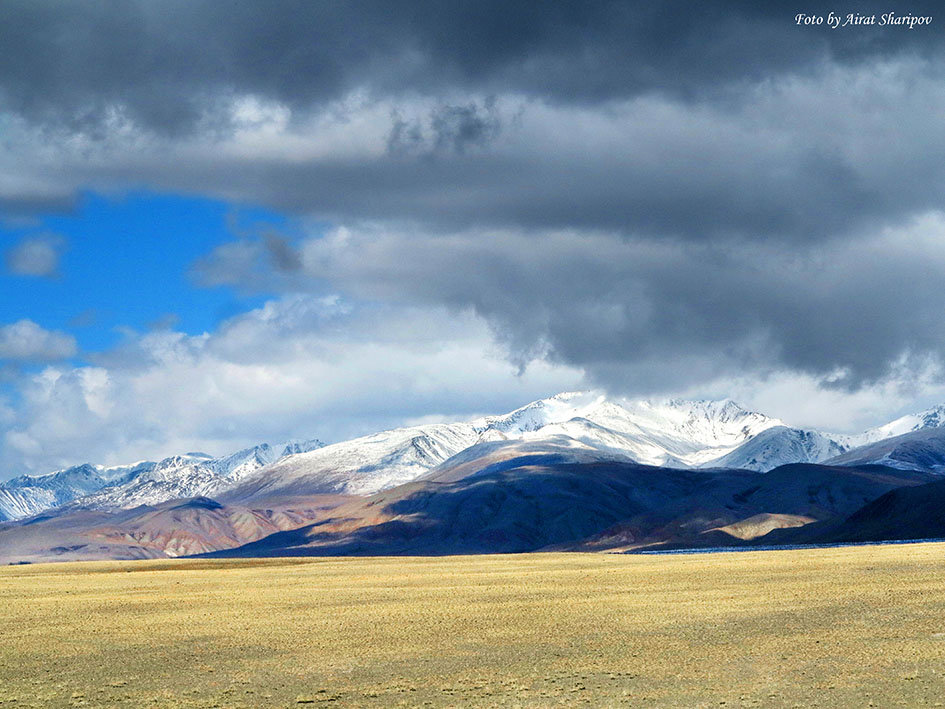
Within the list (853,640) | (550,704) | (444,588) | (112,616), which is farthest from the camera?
(444,588)

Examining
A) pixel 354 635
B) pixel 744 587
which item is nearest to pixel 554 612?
pixel 354 635

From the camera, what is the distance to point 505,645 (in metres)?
55.4

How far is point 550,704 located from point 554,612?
28752 millimetres

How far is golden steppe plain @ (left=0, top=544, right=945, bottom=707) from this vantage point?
4391 cm

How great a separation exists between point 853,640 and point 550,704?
18487mm

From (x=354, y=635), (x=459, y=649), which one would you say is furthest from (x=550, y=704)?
(x=354, y=635)

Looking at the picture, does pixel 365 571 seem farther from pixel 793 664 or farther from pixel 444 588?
pixel 793 664

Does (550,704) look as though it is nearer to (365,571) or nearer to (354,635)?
(354,635)

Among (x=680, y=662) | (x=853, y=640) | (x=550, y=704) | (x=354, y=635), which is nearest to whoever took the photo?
(x=550, y=704)

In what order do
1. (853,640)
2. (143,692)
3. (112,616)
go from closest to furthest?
(143,692)
(853,640)
(112,616)

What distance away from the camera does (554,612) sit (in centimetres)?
7000

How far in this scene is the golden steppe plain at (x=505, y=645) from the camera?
1729 inches

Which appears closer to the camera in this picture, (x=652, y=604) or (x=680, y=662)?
(x=680, y=662)

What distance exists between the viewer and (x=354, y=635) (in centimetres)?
6097
